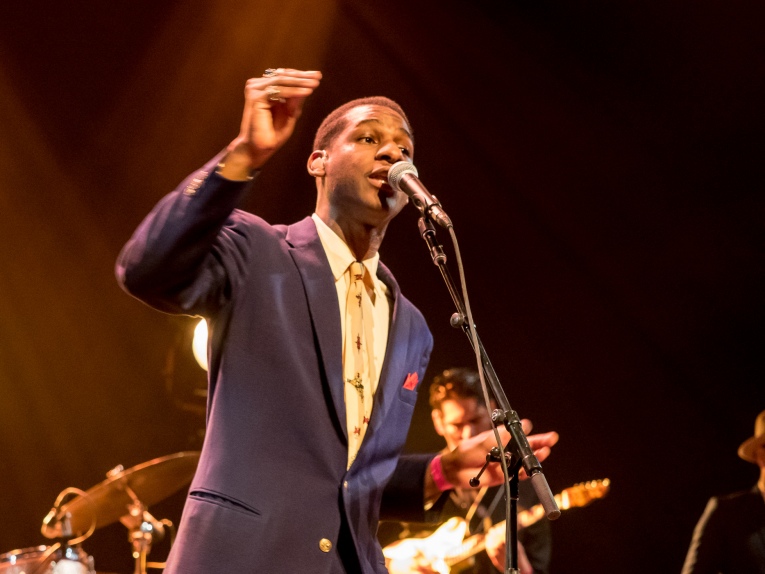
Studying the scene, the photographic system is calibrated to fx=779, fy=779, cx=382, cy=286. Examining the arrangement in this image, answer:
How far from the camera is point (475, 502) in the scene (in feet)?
17.7

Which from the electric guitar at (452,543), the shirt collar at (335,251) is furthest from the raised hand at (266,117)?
the electric guitar at (452,543)

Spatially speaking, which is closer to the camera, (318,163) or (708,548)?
(318,163)

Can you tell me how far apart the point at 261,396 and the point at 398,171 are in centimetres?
84

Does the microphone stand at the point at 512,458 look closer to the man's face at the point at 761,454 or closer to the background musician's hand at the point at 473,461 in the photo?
the background musician's hand at the point at 473,461

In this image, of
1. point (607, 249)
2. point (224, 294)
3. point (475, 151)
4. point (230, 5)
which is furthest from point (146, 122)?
point (224, 294)

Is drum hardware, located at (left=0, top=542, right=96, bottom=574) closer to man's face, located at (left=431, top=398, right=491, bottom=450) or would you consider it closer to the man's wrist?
man's face, located at (left=431, top=398, right=491, bottom=450)

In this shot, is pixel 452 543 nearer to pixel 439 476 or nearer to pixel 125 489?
pixel 125 489

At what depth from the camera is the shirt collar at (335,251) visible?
2.45 metres

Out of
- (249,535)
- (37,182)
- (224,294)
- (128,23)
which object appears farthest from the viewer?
(37,182)

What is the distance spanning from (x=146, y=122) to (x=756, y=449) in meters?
5.08

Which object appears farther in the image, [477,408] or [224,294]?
[477,408]

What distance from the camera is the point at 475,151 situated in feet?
21.6

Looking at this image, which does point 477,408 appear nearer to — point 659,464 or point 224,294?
point 659,464

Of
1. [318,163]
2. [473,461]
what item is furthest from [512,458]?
[318,163]
